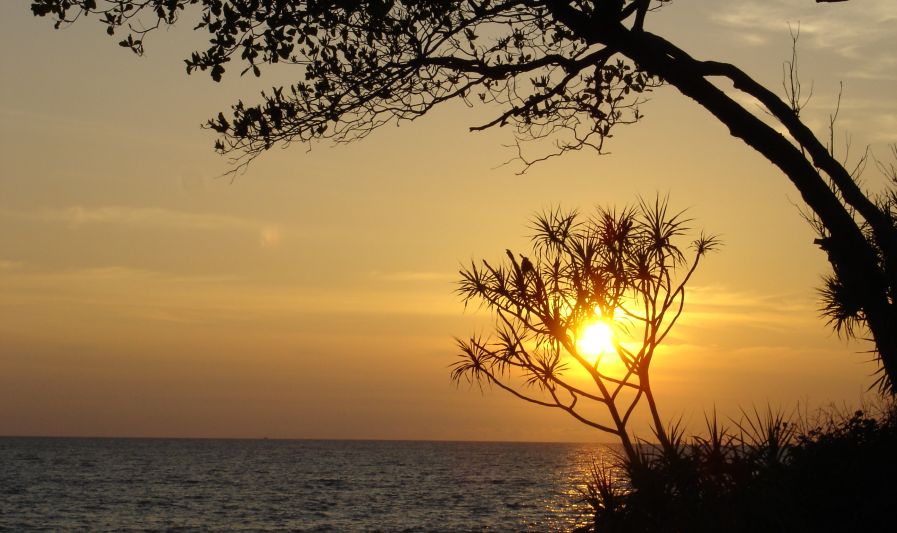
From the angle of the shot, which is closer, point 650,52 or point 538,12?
point 650,52

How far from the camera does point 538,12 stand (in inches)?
454

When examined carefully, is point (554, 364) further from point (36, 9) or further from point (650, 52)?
point (36, 9)

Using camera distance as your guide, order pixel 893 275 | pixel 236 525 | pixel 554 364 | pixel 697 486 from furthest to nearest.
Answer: pixel 236 525 → pixel 554 364 → pixel 697 486 → pixel 893 275

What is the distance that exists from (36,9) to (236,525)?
44.1m

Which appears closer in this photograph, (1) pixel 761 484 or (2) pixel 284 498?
(1) pixel 761 484

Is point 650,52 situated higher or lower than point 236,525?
higher

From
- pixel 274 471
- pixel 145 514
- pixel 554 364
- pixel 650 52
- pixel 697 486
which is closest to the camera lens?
pixel 650 52

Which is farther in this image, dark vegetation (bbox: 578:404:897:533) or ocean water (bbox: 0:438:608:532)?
ocean water (bbox: 0:438:608:532)

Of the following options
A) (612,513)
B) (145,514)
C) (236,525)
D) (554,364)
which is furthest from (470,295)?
(145,514)

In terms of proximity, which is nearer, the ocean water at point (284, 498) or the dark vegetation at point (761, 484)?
the dark vegetation at point (761, 484)

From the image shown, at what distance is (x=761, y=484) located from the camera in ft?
35.5

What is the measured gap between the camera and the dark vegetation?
10070 mm

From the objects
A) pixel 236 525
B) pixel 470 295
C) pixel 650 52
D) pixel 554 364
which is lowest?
pixel 236 525

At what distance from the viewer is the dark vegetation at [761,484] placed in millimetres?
10070
